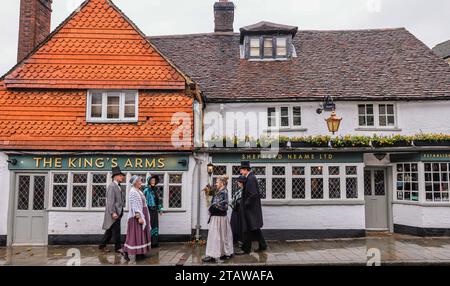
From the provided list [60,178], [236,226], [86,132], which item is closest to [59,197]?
[60,178]

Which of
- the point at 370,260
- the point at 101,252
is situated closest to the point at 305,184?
the point at 370,260

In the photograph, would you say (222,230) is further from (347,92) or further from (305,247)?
(347,92)

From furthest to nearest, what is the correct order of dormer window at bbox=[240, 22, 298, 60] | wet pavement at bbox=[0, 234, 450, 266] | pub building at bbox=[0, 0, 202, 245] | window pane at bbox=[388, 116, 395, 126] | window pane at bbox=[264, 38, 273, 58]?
window pane at bbox=[264, 38, 273, 58] < dormer window at bbox=[240, 22, 298, 60] < window pane at bbox=[388, 116, 395, 126] < pub building at bbox=[0, 0, 202, 245] < wet pavement at bbox=[0, 234, 450, 266]

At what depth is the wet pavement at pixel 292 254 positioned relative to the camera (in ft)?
29.6

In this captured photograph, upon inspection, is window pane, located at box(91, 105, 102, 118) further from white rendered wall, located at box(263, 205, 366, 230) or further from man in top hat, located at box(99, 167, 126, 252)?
white rendered wall, located at box(263, 205, 366, 230)

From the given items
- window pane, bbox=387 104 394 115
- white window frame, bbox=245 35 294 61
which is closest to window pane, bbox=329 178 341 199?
window pane, bbox=387 104 394 115

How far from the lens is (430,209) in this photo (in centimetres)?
1236

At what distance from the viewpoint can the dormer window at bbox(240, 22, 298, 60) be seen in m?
16.7

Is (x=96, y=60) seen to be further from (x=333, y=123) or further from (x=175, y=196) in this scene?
(x=333, y=123)

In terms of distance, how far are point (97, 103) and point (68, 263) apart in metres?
5.50

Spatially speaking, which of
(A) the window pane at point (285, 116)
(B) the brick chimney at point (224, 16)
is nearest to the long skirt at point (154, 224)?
(A) the window pane at point (285, 116)

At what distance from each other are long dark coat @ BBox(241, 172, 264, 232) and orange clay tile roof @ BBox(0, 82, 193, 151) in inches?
117

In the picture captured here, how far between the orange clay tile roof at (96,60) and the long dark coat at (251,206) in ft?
14.8

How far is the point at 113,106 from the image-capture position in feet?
41.3
